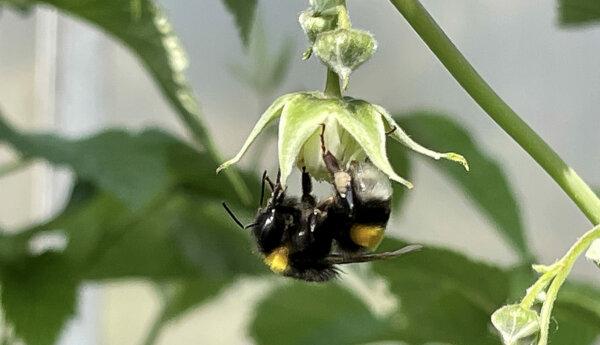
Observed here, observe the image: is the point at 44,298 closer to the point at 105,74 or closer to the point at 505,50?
the point at 505,50

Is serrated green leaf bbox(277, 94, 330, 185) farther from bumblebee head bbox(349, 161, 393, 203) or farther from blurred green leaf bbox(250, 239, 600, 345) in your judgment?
blurred green leaf bbox(250, 239, 600, 345)

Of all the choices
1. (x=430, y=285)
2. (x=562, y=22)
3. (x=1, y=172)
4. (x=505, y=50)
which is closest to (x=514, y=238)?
(x=430, y=285)

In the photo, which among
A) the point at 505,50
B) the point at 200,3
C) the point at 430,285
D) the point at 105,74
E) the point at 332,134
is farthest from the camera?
the point at 105,74

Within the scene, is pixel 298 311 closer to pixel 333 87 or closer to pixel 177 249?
pixel 177 249

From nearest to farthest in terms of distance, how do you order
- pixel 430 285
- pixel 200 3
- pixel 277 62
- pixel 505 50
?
1. pixel 430 285
2. pixel 277 62
3. pixel 505 50
4. pixel 200 3

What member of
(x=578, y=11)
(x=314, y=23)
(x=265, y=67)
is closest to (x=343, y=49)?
(x=314, y=23)

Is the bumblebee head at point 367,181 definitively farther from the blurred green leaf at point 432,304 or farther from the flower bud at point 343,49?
the blurred green leaf at point 432,304

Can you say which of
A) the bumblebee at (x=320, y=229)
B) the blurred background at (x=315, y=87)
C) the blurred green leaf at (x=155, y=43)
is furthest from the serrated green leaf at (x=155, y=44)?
the blurred background at (x=315, y=87)
